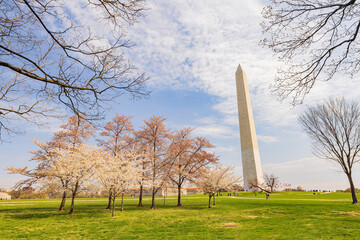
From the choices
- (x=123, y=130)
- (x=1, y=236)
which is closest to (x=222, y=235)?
(x=1, y=236)

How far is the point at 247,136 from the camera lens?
1704 inches

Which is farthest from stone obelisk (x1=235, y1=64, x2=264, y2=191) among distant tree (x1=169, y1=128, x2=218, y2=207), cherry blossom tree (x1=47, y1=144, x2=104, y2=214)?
cherry blossom tree (x1=47, y1=144, x2=104, y2=214)

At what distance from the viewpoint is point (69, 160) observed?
15102mm

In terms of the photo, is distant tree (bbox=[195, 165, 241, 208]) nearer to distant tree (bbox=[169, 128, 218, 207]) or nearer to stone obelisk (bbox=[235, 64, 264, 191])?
distant tree (bbox=[169, 128, 218, 207])

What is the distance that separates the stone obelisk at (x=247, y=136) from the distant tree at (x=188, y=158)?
22271mm

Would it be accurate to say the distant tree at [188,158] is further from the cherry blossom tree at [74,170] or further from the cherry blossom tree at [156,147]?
the cherry blossom tree at [74,170]

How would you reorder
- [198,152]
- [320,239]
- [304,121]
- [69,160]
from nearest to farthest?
1. [320,239]
2. [69,160]
3. [304,121]
4. [198,152]

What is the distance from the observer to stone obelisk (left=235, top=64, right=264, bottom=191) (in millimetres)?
42625

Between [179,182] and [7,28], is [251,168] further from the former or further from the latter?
[7,28]

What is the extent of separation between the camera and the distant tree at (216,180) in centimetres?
2030

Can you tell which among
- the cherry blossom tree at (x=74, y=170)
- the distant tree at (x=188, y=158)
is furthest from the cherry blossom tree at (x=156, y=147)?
the cherry blossom tree at (x=74, y=170)

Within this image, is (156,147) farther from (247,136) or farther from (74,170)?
(247,136)

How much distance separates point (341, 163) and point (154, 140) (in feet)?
67.3

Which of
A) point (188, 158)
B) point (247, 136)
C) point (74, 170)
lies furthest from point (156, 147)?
point (247, 136)
